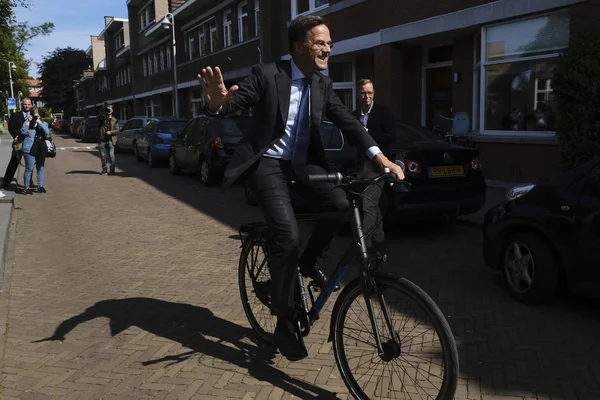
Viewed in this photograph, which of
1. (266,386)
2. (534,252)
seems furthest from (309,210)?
(534,252)

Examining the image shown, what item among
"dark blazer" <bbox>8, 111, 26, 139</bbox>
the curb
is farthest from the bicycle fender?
"dark blazer" <bbox>8, 111, 26, 139</bbox>

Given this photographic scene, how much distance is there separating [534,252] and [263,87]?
8.69 feet

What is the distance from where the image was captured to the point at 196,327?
4.23 m

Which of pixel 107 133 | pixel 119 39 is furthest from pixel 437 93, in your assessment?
pixel 119 39

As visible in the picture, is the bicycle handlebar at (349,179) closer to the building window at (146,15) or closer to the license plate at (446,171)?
the license plate at (446,171)

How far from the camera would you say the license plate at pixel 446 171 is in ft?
22.3

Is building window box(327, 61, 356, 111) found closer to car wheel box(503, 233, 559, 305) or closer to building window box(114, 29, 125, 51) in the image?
car wheel box(503, 233, 559, 305)

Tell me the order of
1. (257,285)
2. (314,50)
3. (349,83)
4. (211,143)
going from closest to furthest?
(314,50)
(257,285)
(211,143)
(349,83)

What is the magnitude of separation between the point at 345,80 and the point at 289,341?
15200 millimetres

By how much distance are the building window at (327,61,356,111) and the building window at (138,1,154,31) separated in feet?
88.5

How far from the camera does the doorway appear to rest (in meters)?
14.1

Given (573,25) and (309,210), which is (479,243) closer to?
(309,210)

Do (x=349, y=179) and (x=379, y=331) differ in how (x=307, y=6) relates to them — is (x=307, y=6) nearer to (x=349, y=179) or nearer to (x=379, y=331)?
(x=349, y=179)

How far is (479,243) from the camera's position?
6.81 meters
